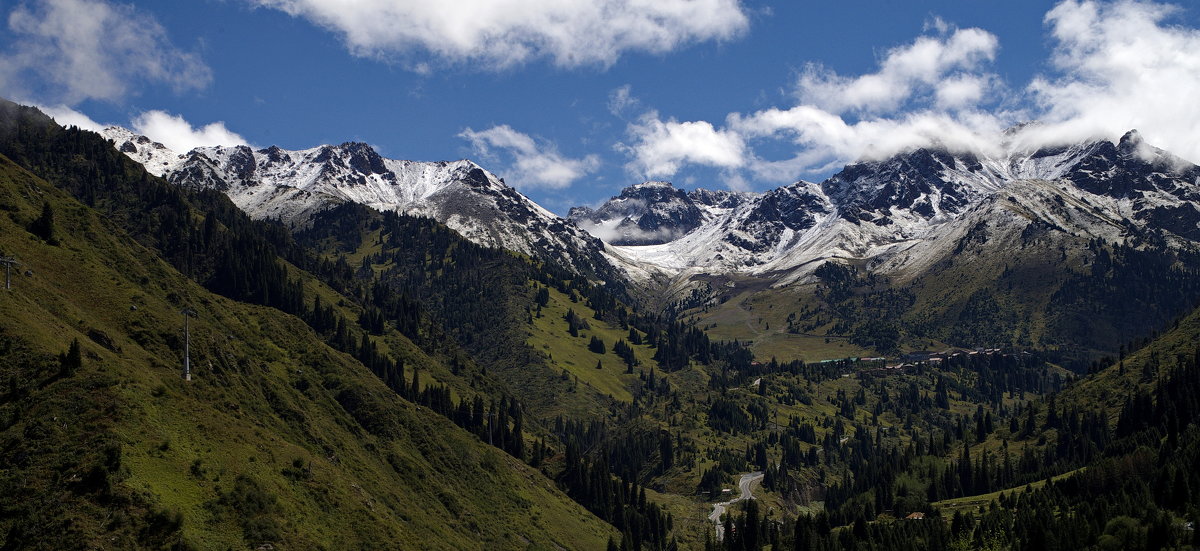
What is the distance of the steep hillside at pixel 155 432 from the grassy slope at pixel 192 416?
32cm

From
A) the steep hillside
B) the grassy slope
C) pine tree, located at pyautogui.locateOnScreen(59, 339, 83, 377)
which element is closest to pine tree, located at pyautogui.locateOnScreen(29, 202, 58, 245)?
the steep hillside

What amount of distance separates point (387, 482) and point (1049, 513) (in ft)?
422

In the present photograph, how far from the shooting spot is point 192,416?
423 ft

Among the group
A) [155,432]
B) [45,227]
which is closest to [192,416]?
[155,432]

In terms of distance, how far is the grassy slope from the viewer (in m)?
111

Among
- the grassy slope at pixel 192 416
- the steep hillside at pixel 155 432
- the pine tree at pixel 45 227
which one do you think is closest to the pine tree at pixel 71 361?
the steep hillside at pixel 155 432

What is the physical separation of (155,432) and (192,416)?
11890 mm

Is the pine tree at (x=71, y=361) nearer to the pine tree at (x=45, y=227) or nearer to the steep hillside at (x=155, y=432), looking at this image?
the steep hillside at (x=155, y=432)

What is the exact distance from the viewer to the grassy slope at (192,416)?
4368 inches

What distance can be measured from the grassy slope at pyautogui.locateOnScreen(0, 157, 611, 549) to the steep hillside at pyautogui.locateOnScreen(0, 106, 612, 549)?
325mm

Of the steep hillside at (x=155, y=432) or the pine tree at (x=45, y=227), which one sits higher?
the pine tree at (x=45, y=227)

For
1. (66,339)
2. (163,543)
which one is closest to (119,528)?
(163,543)

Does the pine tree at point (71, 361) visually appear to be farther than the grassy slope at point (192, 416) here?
Yes

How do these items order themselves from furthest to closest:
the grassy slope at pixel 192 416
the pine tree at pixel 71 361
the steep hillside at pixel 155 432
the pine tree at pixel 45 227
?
the pine tree at pixel 45 227, the pine tree at pixel 71 361, the grassy slope at pixel 192 416, the steep hillside at pixel 155 432
